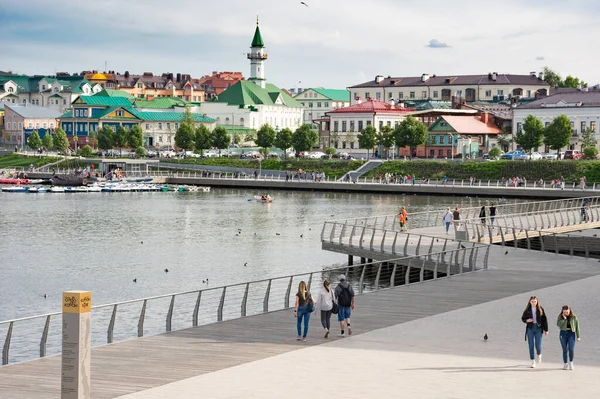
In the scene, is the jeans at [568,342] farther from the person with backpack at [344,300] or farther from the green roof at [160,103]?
the green roof at [160,103]

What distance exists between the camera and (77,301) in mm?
Answer: 15312

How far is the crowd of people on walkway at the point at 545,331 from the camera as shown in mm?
21141

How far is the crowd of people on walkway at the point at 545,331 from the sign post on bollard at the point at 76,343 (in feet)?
32.7

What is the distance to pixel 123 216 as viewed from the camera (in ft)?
277

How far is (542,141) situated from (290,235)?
230 feet

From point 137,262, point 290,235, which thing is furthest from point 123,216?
point 137,262

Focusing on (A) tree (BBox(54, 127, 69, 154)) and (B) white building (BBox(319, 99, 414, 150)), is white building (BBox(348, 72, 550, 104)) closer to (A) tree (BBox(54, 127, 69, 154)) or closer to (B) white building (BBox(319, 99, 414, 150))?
(B) white building (BBox(319, 99, 414, 150))

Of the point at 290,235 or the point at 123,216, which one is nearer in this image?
the point at 290,235

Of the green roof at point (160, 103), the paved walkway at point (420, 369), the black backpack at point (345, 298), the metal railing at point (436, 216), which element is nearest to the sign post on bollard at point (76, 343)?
the paved walkway at point (420, 369)

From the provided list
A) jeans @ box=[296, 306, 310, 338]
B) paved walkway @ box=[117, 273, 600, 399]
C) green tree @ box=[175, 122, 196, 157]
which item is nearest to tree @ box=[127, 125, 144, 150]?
green tree @ box=[175, 122, 196, 157]

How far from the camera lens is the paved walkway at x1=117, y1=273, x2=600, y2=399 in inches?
765

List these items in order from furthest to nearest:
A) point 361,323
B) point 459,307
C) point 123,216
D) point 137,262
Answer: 1. point 123,216
2. point 137,262
3. point 459,307
4. point 361,323

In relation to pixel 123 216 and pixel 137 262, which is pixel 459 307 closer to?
pixel 137 262

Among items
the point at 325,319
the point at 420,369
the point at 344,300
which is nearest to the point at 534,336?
the point at 420,369
